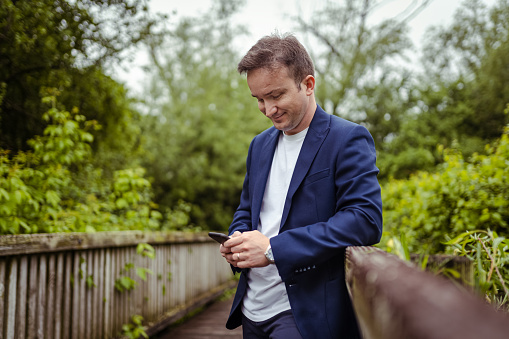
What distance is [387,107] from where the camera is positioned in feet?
60.8

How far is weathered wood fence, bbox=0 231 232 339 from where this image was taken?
289 centimetres

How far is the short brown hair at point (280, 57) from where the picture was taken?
173cm

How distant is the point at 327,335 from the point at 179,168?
15337 millimetres

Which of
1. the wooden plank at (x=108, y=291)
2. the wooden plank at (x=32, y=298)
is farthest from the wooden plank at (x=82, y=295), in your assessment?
the wooden plank at (x=32, y=298)

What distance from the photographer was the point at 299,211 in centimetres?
169

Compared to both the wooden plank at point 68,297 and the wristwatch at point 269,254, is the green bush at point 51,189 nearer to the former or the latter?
the wooden plank at point 68,297

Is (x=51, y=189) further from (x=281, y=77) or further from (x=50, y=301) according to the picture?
(x=281, y=77)

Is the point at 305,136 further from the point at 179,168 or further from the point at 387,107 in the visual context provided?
the point at 387,107

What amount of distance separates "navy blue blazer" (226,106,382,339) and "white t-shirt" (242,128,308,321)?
119mm

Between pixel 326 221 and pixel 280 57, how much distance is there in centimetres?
64

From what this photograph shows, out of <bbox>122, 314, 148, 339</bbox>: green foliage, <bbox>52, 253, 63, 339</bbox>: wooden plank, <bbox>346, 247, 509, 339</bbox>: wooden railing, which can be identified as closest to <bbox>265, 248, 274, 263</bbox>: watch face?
<bbox>346, 247, 509, 339</bbox>: wooden railing

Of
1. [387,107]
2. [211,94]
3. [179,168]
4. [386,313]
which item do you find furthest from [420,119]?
[386,313]

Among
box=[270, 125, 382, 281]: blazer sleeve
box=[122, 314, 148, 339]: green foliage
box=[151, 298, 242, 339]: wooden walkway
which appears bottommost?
box=[151, 298, 242, 339]: wooden walkway

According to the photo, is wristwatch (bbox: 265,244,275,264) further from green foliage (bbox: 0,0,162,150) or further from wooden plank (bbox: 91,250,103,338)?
green foliage (bbox: 0,0,162,150)
